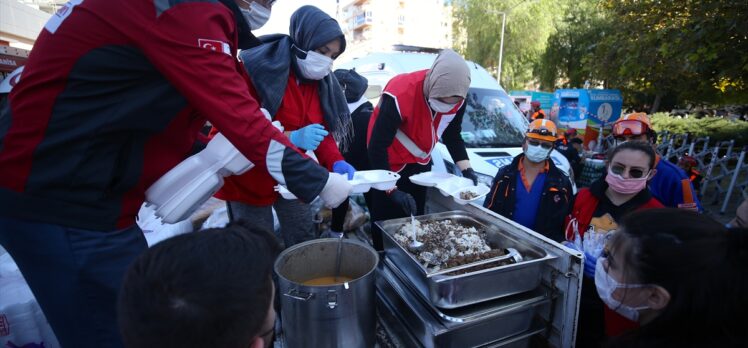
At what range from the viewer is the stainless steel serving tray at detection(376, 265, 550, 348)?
1382 mm

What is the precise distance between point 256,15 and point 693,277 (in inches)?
68.3

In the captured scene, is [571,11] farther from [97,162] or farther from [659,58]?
[97,162]

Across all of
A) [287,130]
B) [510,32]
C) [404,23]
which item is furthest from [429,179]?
[404,23]

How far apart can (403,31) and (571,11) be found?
96.3 feet

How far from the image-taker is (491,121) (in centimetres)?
466

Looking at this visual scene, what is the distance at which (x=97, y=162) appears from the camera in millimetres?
1110

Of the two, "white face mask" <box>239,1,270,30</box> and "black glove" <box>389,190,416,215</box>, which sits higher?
"white face mask" <box>239,1,270,30</box>

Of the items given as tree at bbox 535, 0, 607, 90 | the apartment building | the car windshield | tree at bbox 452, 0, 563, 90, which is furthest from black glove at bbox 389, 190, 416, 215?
the apartment building

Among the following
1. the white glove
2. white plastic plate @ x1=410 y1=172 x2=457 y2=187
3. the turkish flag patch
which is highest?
the turkish flag patch

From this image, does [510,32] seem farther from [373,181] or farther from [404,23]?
[404,23]

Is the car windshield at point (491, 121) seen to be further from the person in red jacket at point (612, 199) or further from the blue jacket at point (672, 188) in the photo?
the person in red jacket at point (612, 199)

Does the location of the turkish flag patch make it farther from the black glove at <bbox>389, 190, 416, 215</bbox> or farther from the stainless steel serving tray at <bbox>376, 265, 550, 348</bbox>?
the black glove at <bbox>389, 190, 416, 215</bbox>

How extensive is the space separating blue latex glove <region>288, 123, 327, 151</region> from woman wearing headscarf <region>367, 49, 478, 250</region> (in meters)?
0.61

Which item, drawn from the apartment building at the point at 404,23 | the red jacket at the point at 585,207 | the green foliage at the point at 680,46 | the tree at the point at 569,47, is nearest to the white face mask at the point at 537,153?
the red jacket at the point at 585,207
